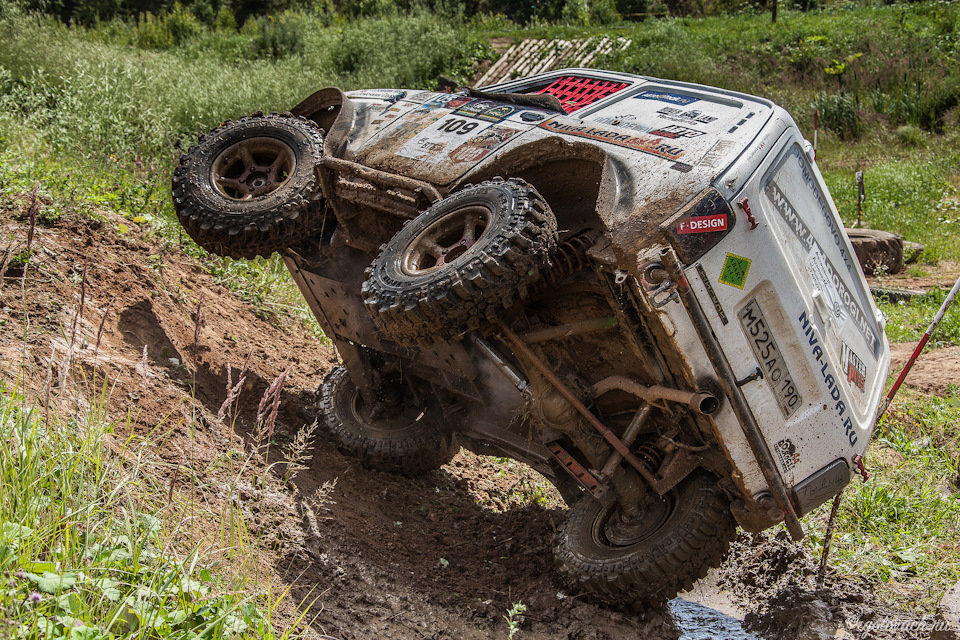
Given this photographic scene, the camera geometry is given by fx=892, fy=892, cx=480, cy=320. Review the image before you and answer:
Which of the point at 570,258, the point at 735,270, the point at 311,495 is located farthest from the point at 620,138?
the point at 311,495

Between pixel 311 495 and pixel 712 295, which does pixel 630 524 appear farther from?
pixel 311 495

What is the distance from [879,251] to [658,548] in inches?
275

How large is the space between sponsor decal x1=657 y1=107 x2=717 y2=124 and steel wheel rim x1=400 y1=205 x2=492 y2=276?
3.82 ft

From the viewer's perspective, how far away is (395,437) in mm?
5285

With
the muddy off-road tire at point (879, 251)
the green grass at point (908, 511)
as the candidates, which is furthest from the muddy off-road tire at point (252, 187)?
the muddy off-road tire at point (879, 251)

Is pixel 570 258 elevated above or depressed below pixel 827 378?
above

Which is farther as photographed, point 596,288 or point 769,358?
point 596,288

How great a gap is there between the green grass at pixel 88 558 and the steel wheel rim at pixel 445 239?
4.73 ft

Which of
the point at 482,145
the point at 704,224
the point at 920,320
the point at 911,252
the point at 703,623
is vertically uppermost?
the point at 482,145

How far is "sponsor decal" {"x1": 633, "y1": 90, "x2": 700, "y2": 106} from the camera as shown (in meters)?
4.68

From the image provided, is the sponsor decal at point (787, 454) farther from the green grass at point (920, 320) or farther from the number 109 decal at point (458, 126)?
the green grass at point (920, 320)

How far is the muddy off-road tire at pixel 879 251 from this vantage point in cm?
968

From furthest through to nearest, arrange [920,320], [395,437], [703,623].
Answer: [920,320]
[395,437]
[703,623]

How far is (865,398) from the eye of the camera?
4.44 metres
